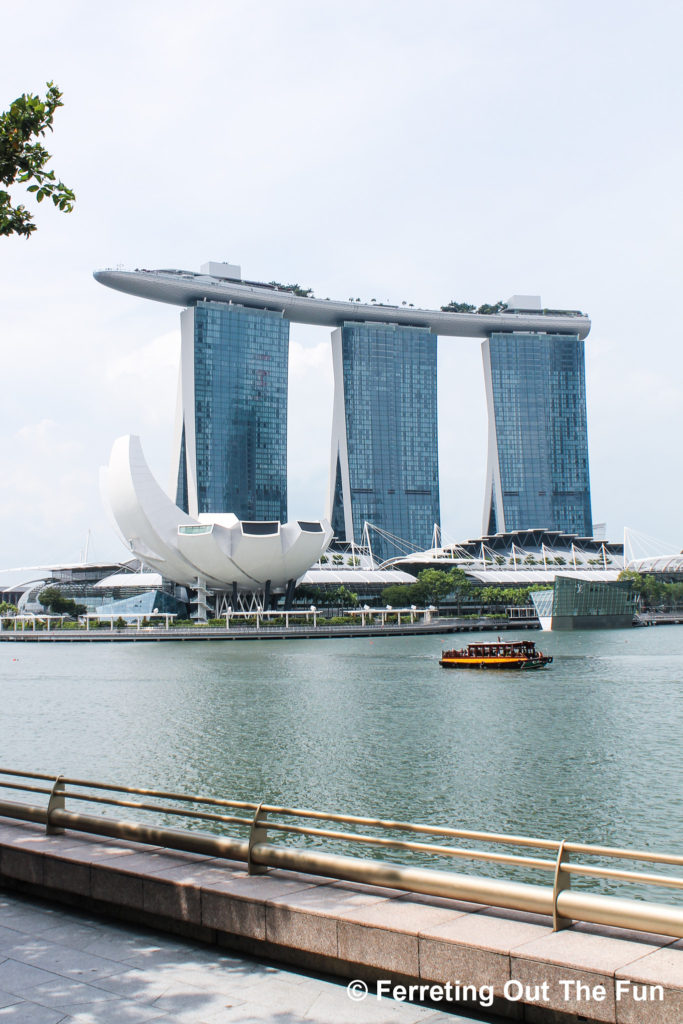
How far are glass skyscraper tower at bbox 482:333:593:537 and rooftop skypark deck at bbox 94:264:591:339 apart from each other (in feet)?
10.7

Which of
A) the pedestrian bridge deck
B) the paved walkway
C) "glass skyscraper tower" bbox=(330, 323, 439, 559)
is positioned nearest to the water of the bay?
the pedestrian bridge deck

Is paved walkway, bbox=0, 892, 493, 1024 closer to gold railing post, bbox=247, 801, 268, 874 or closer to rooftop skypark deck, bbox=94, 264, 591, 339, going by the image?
gold railing post, bbox=247, 801, 268, 874

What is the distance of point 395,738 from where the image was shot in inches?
1031

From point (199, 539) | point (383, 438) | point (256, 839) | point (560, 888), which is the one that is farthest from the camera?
point (383, 438)

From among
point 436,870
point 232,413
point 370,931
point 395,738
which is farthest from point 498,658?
point 232,413

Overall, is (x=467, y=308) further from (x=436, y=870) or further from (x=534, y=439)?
(x=436, y=870)

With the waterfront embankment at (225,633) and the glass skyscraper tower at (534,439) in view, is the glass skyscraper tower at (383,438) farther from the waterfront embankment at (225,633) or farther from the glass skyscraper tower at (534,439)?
the waterfront embankment at (225,633)

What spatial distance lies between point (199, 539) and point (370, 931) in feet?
284

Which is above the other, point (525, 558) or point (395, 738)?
point (525, 558)

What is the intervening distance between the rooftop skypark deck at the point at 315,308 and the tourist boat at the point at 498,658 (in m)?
98.5

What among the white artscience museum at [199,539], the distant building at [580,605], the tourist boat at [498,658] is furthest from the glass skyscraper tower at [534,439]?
the tourist boat at [498,658]

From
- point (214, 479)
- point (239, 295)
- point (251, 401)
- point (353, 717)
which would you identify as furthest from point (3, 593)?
point (353, 717)

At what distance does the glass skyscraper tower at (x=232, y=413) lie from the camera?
134 metres

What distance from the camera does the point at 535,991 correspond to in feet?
15.9
